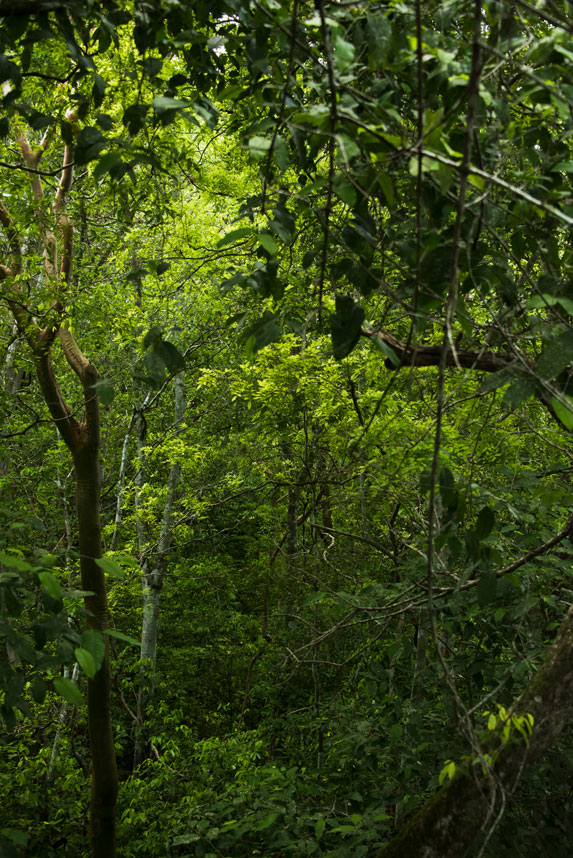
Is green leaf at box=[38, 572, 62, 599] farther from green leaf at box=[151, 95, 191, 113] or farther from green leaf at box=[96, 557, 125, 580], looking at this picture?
green leaf at box=[151, 95, 191, 113]

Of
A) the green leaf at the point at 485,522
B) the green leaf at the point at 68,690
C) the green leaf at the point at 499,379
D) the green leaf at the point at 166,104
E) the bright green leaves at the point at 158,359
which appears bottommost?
the green leaf at the point at 68,690

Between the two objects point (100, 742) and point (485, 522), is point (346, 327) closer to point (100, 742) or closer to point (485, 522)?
point (485, 522)

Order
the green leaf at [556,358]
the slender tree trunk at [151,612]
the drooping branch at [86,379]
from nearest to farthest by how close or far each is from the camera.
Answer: the green leaf at [556,358]
the drooping branch at [86,379]
the slender tree trunk at [151,612]

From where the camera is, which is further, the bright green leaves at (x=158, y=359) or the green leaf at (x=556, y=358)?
the bright green leaves at (x=158, y=359)

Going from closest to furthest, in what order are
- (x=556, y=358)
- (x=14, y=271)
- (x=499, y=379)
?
(x=556, y=358), (x=499, y=379), (x=14, y=271)

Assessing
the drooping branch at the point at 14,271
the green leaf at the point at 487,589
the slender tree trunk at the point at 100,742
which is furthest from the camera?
the drooping branch at the point at 14,271

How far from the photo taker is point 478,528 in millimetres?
1660

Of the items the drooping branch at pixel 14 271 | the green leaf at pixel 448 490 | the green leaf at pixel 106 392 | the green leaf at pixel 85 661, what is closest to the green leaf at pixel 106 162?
the green leaf at pixel 106 392

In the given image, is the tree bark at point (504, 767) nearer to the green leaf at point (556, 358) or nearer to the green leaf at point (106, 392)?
the green leaf at point (556, 358)

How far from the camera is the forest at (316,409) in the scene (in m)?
1.46

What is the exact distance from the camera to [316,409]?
532 centimetres

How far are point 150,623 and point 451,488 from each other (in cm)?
725

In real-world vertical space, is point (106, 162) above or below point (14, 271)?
below

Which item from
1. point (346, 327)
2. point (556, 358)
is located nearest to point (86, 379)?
point (346, 327)
